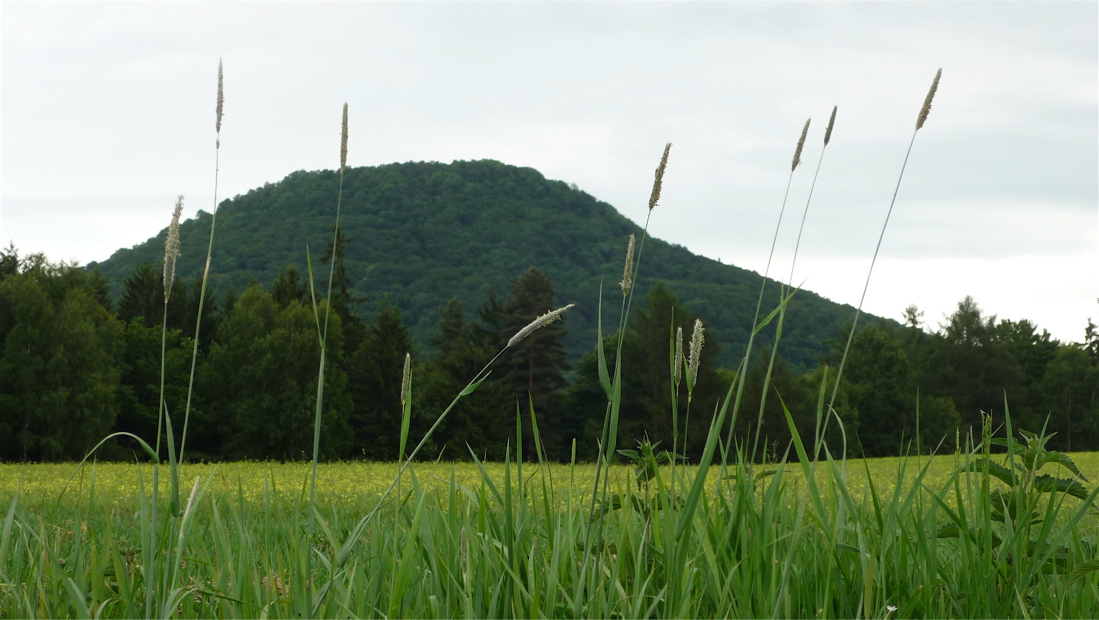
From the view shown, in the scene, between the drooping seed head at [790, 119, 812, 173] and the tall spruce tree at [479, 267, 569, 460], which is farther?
the tall spruce tree at [479, 267, 569, 460]

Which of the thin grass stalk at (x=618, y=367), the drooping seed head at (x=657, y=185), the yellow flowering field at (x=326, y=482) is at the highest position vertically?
the drooping seed head at (x=657, y=185)

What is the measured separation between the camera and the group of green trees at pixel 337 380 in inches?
1148

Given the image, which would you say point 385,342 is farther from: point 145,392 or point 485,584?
point 485,584

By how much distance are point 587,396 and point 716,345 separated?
8.48 m

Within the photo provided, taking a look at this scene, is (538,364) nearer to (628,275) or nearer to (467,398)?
(467,398)

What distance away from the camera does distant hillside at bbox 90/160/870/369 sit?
161 feet

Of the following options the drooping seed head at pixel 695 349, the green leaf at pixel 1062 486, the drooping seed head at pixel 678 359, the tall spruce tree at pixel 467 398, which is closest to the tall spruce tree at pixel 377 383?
the tall spruce tree at pixel 467 398

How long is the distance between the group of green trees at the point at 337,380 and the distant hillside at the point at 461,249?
12.2 feet

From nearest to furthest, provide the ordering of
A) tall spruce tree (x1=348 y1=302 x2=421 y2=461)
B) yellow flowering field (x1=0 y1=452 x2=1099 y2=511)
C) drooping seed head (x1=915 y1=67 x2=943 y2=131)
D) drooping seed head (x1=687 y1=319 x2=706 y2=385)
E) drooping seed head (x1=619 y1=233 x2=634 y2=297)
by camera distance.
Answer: drooping seed head (x1=619 y1=233 x2=634 y2=297) → drooping seed head (x1=687 y1=319 x2=706 y2=385) → drooping seed head (x1=915 y1=67 x2=943 y2=131) → yellow flowering field (x1=0 y1=452 x2=1099 y2=511) → tall spruce tree (x1=348 y1=302 x2=421 y2=461)

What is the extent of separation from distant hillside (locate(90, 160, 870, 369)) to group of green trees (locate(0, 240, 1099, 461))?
3.73 metres

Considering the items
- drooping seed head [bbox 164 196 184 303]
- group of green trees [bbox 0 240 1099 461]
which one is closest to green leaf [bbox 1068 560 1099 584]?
→ drooping seed head [bbox 164 196 184 303]

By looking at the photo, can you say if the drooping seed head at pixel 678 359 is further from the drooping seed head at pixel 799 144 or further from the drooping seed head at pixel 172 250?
the drooping seed head at pixel 172 250

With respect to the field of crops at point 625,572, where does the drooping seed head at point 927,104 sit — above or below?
above

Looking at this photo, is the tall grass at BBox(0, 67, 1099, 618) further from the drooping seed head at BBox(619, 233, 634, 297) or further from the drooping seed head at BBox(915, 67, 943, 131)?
the drooping seed head at BBox(619, 233, 634, 297)
